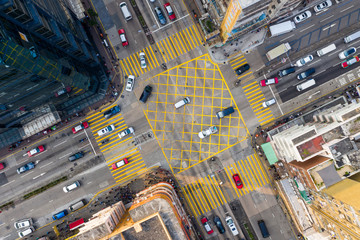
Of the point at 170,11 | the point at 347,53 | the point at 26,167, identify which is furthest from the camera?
the point at 26,167

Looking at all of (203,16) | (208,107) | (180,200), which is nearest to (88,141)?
(180,200)

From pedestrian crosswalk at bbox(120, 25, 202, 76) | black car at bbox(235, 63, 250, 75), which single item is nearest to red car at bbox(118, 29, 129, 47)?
pedestrian crosswalk at bbox(120, 25, 202, 76)

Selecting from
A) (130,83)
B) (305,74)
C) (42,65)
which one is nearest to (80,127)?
(130,83)

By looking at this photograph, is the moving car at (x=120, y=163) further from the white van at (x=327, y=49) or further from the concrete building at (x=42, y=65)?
the white van at (x=327, y=49)

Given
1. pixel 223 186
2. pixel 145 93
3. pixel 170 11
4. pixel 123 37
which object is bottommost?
pixel 223 186

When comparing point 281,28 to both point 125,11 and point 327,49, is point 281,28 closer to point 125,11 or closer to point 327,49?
point 327,49

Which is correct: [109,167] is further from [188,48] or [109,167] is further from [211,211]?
[188,48]
